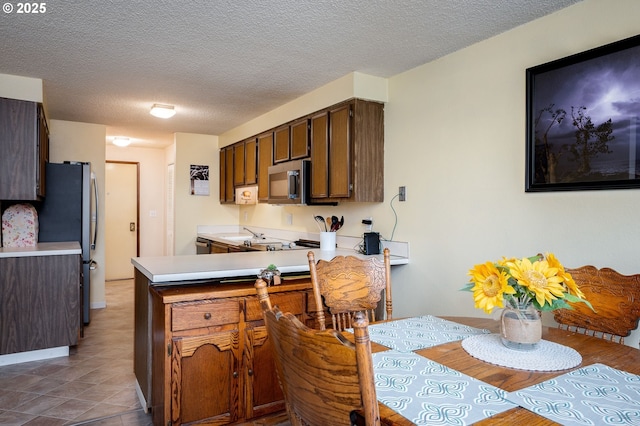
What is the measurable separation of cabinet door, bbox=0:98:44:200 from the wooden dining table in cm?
316

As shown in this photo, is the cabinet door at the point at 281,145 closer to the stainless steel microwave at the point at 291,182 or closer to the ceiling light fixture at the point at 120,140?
the stainless steel microwave at the point at 291,182

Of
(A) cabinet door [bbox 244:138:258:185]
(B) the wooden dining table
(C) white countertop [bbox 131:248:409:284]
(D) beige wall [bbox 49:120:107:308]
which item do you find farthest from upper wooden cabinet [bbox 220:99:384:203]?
(D) beige wall [bbox 49:120:107:308]

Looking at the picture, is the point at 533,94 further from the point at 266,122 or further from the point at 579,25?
the point at 266,122

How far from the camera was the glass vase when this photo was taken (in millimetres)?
1278

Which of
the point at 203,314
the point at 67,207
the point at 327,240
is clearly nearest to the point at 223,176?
the point at 67,207

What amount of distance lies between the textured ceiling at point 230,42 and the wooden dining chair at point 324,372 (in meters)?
1.79

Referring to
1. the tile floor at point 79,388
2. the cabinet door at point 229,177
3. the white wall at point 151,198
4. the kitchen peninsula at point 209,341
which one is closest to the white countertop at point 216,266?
the kitchen peninsula at point 209,341

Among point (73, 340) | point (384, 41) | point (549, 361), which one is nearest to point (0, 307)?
point (73, 340)

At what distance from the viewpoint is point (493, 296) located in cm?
124

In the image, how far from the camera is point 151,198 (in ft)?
23.6

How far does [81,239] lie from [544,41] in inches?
166

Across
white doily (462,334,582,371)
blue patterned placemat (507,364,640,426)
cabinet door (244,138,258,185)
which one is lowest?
blue patterned placemat (507,364,640,426)

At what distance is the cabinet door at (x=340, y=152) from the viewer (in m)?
3.16

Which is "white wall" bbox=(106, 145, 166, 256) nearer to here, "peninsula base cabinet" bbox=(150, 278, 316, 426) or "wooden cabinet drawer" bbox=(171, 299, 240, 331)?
"peninsula base cabinet" bbox=(150, 278, 316, 426)
